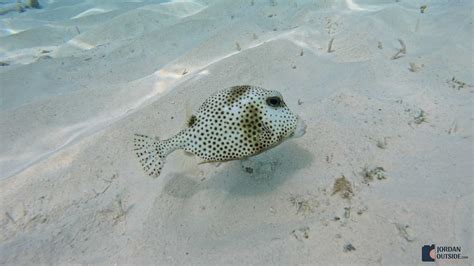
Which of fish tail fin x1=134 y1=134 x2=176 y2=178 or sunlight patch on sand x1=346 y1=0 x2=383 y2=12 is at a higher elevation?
sunlight patch on sand x1=346 y1=0 x2=383 y2=12

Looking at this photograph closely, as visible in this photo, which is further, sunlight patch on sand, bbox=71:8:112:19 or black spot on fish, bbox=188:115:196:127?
sunlight patch on sand, bbox=71:8:112:19

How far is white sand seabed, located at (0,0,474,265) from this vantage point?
2396 millimetres

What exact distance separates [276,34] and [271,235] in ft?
15.6

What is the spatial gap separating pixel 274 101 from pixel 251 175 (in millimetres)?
817

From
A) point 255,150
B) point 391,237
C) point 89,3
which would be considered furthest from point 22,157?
point 89,3

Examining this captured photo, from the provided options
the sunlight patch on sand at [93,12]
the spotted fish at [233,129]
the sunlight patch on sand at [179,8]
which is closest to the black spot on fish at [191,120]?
the spotted fish at [233,129]

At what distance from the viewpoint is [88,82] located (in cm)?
632

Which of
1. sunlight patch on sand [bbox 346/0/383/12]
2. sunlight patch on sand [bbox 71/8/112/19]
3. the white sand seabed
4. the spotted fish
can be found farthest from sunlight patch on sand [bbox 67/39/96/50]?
the spotted fish

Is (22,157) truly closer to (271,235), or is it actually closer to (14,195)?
(14,195)

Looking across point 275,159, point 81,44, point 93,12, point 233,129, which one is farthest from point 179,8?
point 233,129

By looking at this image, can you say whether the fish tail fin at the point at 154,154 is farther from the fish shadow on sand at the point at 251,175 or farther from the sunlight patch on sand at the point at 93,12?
the sunlight patch on sand at the point at 93,12

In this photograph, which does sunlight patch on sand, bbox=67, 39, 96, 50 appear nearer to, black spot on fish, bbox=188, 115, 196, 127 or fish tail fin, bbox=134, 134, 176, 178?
fish tail fin, bbox=134, 134, 176, 178

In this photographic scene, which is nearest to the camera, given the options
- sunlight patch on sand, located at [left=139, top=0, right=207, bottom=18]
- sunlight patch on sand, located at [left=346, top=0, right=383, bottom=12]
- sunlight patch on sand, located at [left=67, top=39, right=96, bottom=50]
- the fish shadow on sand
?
A: the fish shadow on sand

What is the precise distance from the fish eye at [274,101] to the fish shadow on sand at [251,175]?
70cm
